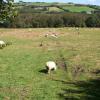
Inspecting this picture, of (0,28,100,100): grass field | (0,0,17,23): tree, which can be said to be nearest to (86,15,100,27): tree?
(0,28,100,100): grass field

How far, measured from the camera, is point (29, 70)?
2638 cm

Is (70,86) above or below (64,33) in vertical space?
above

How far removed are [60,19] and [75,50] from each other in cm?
3889

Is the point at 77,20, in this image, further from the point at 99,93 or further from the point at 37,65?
the point at 99,93

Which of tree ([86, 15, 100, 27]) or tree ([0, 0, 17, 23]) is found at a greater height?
tree ([0, 0, 17, 23])

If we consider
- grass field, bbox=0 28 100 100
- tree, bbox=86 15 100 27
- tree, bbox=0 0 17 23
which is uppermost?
tree, bbox=0 0 17 23

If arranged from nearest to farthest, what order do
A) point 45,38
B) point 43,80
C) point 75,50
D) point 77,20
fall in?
point 43,80
point 75,50
point 45,38
point 77,20

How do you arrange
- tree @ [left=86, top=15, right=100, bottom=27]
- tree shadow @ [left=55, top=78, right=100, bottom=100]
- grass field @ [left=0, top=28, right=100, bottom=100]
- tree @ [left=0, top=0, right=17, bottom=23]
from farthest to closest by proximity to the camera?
tree @ [left=86, top=15, right=100, bottom=27] → tree @ [left=0, top=0, right=17, bottom=23] → grass field @ [left=0, top=28, right=100, bottom=100] → tree shadow @ [left=55, top=78, right=100, bottom=100]

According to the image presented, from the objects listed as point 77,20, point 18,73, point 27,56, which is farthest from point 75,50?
point 77,20

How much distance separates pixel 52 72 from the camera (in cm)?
2583

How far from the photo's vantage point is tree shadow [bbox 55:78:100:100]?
19.2 metres

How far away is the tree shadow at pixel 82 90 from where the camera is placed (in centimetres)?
1917

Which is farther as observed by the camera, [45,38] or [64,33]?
[64,33]

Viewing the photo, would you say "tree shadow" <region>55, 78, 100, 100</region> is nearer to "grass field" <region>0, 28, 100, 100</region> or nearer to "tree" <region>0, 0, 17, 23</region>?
"grass field" <region>0, 28, 100, 100</region>
